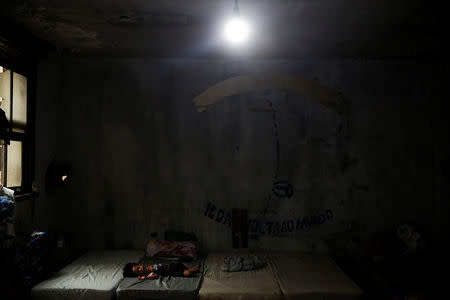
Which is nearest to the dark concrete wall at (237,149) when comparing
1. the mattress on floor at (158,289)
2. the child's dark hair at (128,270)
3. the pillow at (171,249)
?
the pillow at (171,249)

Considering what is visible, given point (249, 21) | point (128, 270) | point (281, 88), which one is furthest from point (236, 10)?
point (128, 270)

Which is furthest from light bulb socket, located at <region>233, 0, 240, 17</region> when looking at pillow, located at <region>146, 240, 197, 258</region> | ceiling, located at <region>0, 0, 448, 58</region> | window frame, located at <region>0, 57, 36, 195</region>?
pillow, located at <region>146, 240, 197, 258</region>

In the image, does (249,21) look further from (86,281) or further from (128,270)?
(86,281)

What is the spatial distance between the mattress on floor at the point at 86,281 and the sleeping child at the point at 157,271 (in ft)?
0.33

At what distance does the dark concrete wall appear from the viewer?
3965 millimetres

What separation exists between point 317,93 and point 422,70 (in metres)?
1.41

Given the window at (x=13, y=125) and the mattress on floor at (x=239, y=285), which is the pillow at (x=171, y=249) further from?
the window at (x=13, y=125)

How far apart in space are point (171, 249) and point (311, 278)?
1624 millimetres

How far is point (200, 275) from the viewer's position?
10.3ft

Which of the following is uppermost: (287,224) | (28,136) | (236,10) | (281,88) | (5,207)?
(236,10)

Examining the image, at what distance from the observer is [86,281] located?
9.62 feet

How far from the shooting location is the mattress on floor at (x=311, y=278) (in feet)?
9.16

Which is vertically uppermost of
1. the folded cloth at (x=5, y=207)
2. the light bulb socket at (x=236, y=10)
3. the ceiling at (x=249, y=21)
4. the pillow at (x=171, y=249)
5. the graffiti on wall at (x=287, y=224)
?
the ceiling at (x=249, y=21)

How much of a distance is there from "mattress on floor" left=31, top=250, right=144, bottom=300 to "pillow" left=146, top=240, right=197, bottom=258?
22 centimetres
